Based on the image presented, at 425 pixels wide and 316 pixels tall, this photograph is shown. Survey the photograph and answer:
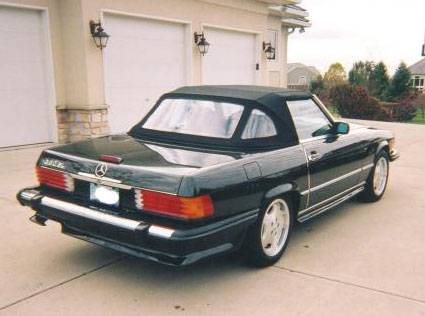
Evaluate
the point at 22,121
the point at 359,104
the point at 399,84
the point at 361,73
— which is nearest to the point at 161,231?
the point at 22,121

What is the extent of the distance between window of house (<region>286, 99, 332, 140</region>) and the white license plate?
1.82 meters

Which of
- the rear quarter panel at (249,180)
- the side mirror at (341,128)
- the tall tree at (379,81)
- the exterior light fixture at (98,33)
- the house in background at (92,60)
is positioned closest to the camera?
the rear quarter panel at (249,180)

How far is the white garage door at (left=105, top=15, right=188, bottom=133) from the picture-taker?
32.0 feet

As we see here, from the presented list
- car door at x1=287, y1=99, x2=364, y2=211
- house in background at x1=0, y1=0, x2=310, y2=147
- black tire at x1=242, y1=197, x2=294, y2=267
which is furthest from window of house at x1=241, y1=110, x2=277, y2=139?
house in background at x1=0, y1=0, x2=310, y2=147

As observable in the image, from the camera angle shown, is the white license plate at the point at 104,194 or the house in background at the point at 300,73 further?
the house in background at the point at 300,73

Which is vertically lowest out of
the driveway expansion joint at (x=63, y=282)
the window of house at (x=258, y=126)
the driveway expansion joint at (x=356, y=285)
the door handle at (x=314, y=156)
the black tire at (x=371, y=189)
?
the driveway expansion joint at (x=356, y=285)

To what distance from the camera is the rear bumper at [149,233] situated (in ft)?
9.55

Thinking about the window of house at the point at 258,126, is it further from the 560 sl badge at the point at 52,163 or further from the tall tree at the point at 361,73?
the tall tree at the point at 361,73

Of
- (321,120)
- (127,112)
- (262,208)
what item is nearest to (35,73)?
(127,112)

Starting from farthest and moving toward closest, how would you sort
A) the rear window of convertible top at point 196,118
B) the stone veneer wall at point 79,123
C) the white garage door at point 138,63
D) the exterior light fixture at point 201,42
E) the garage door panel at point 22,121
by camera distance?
the exterior light fixture at point 201,42
the white garage door at point 138,63
the stone veneer wall at point 79,123
the garage door panel at point 22,121
the rear window of convertible top at point 196,118

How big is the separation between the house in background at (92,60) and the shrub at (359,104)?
7.67 m

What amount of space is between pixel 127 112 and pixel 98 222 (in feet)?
24.3

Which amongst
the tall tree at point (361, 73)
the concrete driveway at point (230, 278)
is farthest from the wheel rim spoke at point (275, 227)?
the tall tree at point (361, 73)

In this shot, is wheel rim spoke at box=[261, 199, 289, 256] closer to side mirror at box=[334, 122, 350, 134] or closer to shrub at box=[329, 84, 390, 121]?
side mirror at box=[334, 122, 350, 134]
